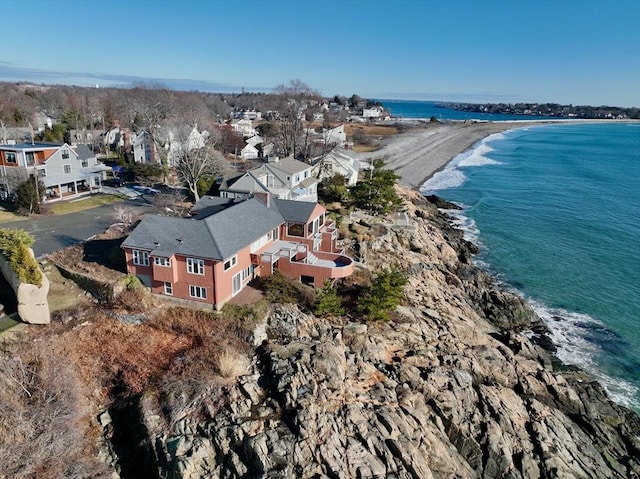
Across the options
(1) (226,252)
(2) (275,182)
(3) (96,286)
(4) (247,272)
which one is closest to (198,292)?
(1) (226,252)

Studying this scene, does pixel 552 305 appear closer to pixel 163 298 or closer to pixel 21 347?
pixel 163 298

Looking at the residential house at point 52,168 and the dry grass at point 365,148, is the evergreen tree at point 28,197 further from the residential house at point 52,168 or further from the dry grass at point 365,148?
the dry grass at point 365,148

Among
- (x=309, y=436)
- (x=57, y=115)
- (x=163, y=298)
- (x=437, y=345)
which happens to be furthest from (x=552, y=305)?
(x=57, y=115)

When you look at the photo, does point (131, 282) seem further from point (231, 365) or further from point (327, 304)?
point (327, 304)

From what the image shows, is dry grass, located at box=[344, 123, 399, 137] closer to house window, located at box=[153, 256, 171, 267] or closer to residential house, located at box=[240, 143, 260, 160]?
residential house, located at box=[240, 143, 260, 160]

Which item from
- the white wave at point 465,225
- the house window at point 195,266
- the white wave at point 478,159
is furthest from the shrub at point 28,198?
the white wave at point 478,159

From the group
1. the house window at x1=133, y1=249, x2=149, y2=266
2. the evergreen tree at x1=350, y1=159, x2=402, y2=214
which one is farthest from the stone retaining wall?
the evergreen tree at x1=350, y1=159, x2=402, y2=214

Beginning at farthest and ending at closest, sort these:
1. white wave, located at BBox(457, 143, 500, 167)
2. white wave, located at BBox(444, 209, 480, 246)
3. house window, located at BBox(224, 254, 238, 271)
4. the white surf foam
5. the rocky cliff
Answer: white wave, located at BBox(457, 143, 500, 167)
the white surf foam
white wave, located at BBox(444, 209, 480, 246)
house window, located at BBox(224, 254, 238, 271)
the rocky cliff

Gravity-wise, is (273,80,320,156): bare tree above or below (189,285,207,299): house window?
above
